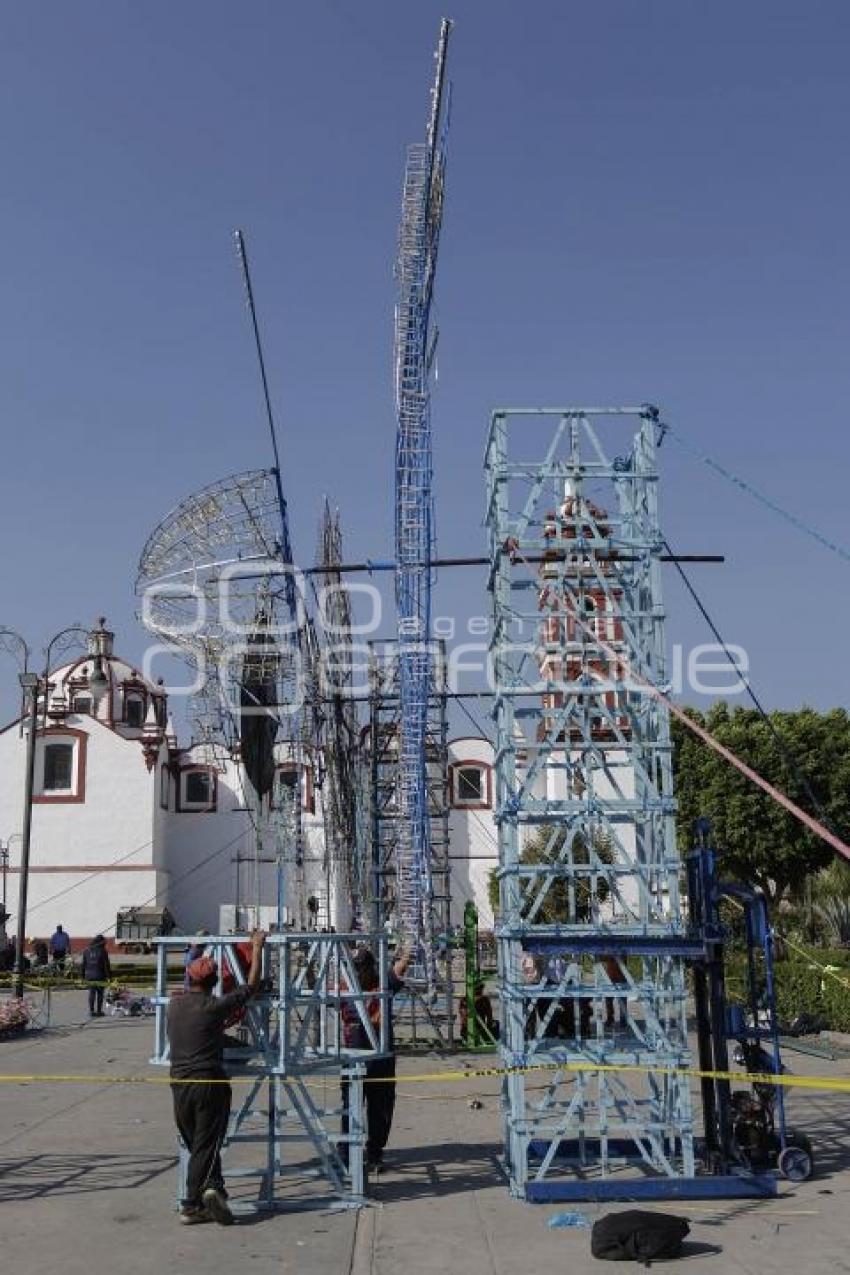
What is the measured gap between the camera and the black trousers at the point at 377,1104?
10.3 m

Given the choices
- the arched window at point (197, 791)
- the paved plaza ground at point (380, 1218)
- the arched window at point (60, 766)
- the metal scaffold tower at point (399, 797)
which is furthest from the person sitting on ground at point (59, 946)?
the paved plaza ground at point (380, 1218)

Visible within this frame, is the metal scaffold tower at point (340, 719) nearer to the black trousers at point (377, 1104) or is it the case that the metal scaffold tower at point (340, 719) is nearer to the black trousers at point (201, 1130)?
the black trousers at point (377, 1104)

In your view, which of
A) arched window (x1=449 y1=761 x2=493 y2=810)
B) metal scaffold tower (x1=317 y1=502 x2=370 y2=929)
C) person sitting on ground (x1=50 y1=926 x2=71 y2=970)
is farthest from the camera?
arched window (x1=449 y1=761 x2=493 y2=810)

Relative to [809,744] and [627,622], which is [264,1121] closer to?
[627,622]

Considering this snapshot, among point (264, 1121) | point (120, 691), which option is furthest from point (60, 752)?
point (264, 1121)

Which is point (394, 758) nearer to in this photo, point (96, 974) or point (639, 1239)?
point (96, 974)

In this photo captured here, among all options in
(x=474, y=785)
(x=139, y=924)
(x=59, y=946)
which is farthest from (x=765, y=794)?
(x=139, y=924)

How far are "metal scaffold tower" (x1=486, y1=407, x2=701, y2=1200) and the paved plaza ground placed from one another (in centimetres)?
68

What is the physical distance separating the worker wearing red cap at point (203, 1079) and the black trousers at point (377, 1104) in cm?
168

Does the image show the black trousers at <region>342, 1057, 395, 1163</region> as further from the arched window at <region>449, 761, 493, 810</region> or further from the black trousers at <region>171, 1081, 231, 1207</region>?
the arched window at <region>449, 761, 493, 810</region>

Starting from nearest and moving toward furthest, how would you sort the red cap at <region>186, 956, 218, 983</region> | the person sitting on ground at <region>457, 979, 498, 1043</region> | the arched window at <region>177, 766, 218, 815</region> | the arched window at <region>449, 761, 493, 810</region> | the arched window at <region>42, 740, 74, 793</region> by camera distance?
1. the red cap at <region>186, 956, 218, 983</region>
2. the person sitting on ground at <region>457, 979, 498, 1043</region>
3. the arched window at <region>42, 740, 74, 793</region>
4. the arched window at <region>449, 761, 493, 810</region>
5. the arched window at <region>177, 766, 218, 815</region>

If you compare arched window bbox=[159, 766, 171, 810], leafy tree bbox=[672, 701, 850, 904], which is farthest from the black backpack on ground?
arched window bbox=[159, 766, 171, 810]

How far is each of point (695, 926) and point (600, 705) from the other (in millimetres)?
1917

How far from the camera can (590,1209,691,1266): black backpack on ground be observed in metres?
7.46
